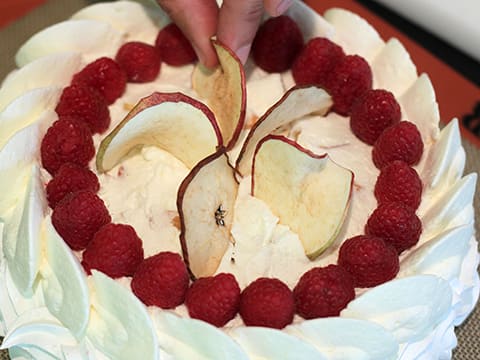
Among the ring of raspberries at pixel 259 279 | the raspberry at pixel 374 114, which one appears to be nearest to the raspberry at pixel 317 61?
the ring of raspberries at pixel 259 279

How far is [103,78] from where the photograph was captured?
1.75 meters

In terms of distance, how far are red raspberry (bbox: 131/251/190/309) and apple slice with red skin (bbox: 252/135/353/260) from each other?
249 millimetres

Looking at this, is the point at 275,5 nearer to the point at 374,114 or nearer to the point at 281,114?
the point at 281,114

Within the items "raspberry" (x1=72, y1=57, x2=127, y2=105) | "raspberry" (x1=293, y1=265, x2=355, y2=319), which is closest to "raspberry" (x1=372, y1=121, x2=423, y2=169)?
"raspberry" (x1=293, y1=265, x2=355, y2=319)

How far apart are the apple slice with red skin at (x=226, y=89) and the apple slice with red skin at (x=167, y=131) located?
8 centimetres

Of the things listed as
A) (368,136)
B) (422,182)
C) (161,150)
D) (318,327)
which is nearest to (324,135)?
(368,136)

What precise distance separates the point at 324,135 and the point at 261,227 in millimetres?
302

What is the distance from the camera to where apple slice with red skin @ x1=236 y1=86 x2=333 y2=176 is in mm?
1580

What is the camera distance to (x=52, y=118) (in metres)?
1.65

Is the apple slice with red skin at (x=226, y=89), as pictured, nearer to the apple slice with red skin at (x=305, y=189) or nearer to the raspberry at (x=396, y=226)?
the apple slice with red skin at (x=305, y=189)

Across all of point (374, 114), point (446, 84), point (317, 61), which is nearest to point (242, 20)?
point (317, 61)

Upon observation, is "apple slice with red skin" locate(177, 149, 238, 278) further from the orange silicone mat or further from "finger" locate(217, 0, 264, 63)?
the orange silicone mat

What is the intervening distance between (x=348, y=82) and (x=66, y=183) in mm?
637

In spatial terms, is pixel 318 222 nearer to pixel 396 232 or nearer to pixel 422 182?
pixel 396 232
